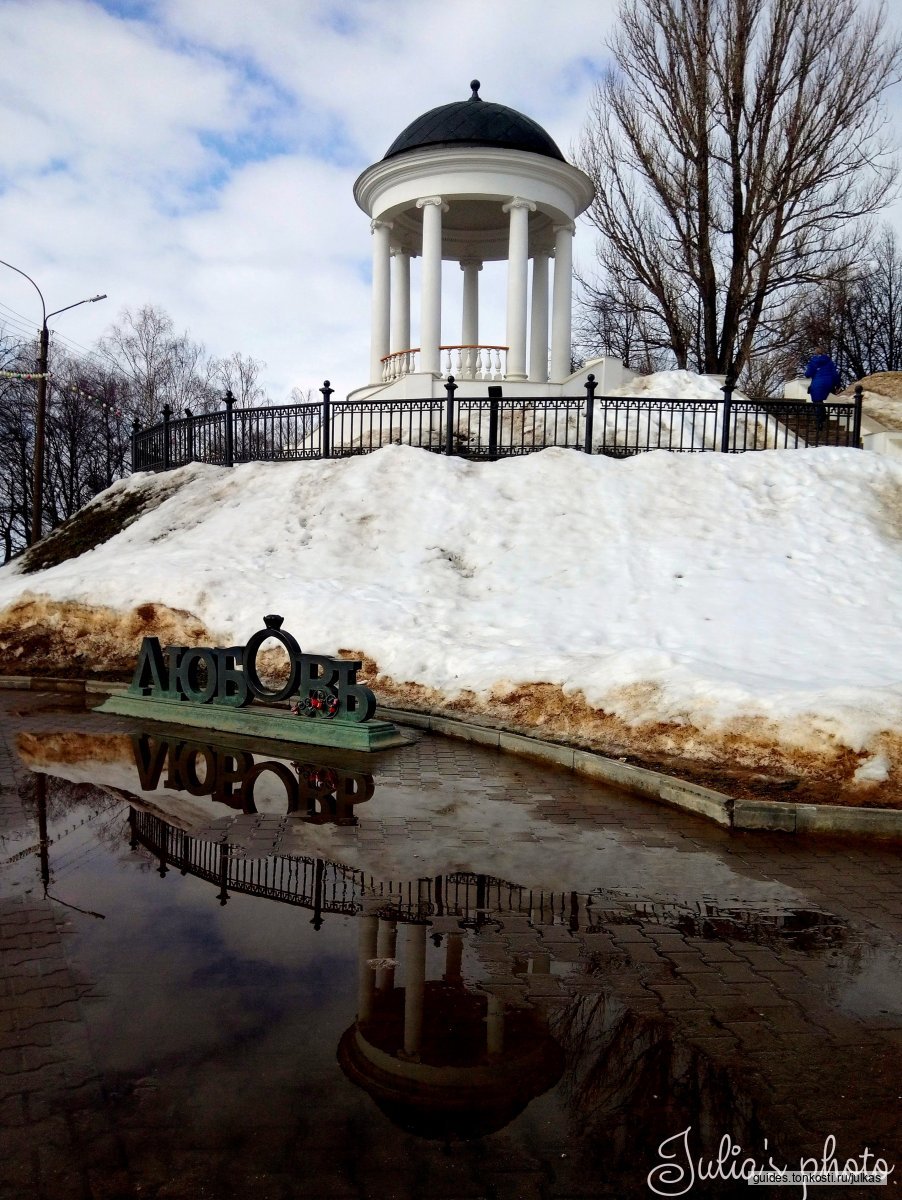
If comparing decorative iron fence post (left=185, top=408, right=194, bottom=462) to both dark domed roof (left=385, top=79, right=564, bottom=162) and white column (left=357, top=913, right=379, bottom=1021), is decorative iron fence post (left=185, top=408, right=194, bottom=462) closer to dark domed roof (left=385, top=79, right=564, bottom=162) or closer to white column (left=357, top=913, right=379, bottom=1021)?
dark domed roof (left=385, top=79, right=564, bottom=162)

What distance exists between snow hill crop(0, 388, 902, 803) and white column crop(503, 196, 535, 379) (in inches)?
269

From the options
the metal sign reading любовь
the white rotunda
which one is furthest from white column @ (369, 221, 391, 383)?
the metal sign reading любовь

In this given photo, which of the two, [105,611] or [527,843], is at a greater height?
[105,611]

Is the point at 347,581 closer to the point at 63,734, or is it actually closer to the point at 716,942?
the point at 63,734

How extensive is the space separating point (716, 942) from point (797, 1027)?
34.7 inches

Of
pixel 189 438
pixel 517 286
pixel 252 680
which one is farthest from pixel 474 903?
pixel 517 286

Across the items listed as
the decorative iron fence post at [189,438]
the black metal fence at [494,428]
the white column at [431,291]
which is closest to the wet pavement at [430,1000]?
the black metal fence at [494,428]

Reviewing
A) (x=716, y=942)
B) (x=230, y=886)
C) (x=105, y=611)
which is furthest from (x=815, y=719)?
(x=105, y=611)

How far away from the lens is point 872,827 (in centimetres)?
657

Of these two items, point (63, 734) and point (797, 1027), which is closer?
point (797, 1027)

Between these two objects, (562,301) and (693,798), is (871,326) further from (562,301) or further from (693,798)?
(693,798)

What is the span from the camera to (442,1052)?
3516mm

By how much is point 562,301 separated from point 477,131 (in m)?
4.64

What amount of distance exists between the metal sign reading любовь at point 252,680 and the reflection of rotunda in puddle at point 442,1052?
5.19 meters
